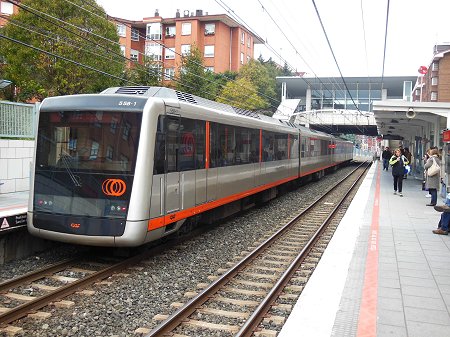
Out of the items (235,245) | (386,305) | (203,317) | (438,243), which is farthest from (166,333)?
(438,243)

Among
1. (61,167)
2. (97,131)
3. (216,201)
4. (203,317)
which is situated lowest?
(203,317)

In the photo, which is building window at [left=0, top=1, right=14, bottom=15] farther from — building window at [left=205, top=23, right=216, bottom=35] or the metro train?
the metro train

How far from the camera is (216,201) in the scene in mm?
9539

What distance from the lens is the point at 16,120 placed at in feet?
42.2

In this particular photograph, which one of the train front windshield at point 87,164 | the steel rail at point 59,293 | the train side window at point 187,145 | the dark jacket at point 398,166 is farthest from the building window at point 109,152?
the dark jacket at point 398,166

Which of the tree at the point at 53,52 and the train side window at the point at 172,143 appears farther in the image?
the tree at the point at 53,52

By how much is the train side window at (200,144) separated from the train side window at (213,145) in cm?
36

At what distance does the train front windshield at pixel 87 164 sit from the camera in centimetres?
667

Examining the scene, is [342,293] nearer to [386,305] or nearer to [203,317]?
[386,305]

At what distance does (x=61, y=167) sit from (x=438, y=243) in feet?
22.0

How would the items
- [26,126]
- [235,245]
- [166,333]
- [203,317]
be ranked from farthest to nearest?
1. [26,126]
2. [235,245]
3. [203,317]
4. [166,333]

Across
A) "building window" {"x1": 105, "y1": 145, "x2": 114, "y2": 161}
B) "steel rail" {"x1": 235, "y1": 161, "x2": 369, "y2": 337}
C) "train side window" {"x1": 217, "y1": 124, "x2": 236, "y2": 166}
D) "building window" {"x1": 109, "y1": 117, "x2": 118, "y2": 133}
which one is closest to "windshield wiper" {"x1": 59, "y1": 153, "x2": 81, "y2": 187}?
"building window" {"x1": 105, "y1": 145, "x2": 114, "y2": 161}

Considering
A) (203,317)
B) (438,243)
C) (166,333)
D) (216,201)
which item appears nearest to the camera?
(166,333)

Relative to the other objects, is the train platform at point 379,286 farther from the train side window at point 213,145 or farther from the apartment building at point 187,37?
the apartment building at point 187,37
